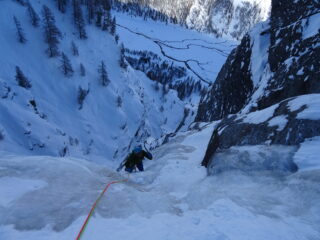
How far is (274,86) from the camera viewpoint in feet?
49.8

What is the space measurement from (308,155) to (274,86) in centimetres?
1047

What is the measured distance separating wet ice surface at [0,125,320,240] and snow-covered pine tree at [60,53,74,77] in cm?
3181

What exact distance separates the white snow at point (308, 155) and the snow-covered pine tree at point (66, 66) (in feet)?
123

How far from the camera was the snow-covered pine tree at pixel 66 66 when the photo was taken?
35341 millimetres

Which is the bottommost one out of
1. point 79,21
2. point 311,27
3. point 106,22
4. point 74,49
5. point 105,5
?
point 74,49

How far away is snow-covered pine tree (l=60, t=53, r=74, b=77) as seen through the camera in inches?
1391

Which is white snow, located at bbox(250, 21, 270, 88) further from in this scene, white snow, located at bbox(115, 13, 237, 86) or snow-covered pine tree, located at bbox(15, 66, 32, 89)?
white snow, located at bbox(115, 13, 237, 86)

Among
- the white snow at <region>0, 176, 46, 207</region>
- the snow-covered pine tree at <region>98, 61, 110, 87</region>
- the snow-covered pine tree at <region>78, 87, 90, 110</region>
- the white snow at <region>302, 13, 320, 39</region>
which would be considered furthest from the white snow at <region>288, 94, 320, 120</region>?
the snow-covered pine tree at <region>98, 61, 110, 87</region>

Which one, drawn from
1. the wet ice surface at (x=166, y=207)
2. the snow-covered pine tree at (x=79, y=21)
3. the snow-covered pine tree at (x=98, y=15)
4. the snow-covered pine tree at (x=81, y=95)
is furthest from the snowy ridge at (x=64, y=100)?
the wet ice surface at (x=166, y=207)

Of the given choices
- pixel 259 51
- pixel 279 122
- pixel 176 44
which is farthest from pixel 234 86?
pixel 176 44

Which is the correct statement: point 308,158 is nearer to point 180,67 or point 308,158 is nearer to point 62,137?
point 62,137

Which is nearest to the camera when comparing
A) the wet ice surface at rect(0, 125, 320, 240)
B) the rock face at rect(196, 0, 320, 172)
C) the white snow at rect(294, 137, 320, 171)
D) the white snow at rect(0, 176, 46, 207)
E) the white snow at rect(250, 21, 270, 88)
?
the wet ice surface at rect(0, 125, 320, 240)

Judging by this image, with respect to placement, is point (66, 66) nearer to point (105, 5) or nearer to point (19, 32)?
point (19, 32)

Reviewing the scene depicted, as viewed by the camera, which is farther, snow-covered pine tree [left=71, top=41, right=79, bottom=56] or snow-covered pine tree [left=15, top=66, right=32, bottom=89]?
snow-covered pine tree [left=71, top=41, right=79, bottom=56]
